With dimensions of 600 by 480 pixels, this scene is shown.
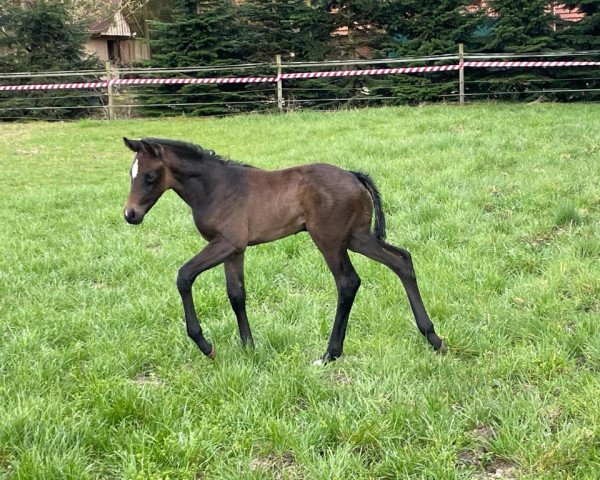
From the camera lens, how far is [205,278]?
5309mm

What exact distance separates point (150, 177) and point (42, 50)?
18595 mm

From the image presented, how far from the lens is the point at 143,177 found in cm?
351

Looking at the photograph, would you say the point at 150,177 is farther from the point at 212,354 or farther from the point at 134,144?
the point at 212,354

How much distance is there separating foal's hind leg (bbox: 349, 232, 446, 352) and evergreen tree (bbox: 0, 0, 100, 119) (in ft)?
56.8

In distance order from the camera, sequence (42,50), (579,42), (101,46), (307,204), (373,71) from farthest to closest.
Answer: (101,46)
(42,50)
(373,71)
(579,42)
(307,204)

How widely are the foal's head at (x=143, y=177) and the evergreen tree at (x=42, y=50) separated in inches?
666

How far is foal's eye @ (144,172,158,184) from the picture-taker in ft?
11.5

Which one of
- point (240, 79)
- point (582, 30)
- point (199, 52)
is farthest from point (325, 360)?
point (199, 52)

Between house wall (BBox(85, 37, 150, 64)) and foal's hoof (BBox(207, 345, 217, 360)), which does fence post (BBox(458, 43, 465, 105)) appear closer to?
foal's hoof (BBox(207, 345, 217, 360))

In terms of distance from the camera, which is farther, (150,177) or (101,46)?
(101,46)

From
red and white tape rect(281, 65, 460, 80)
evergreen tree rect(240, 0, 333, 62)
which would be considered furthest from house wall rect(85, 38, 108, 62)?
red and white tape rect(281, 65, 460, 80)

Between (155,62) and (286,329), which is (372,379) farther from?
(155,62)

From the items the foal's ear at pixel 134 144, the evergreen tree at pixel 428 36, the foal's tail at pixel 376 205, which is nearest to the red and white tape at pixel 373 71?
the evergreen tree at pixel 428 36

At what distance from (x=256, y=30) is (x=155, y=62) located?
10.6ft
